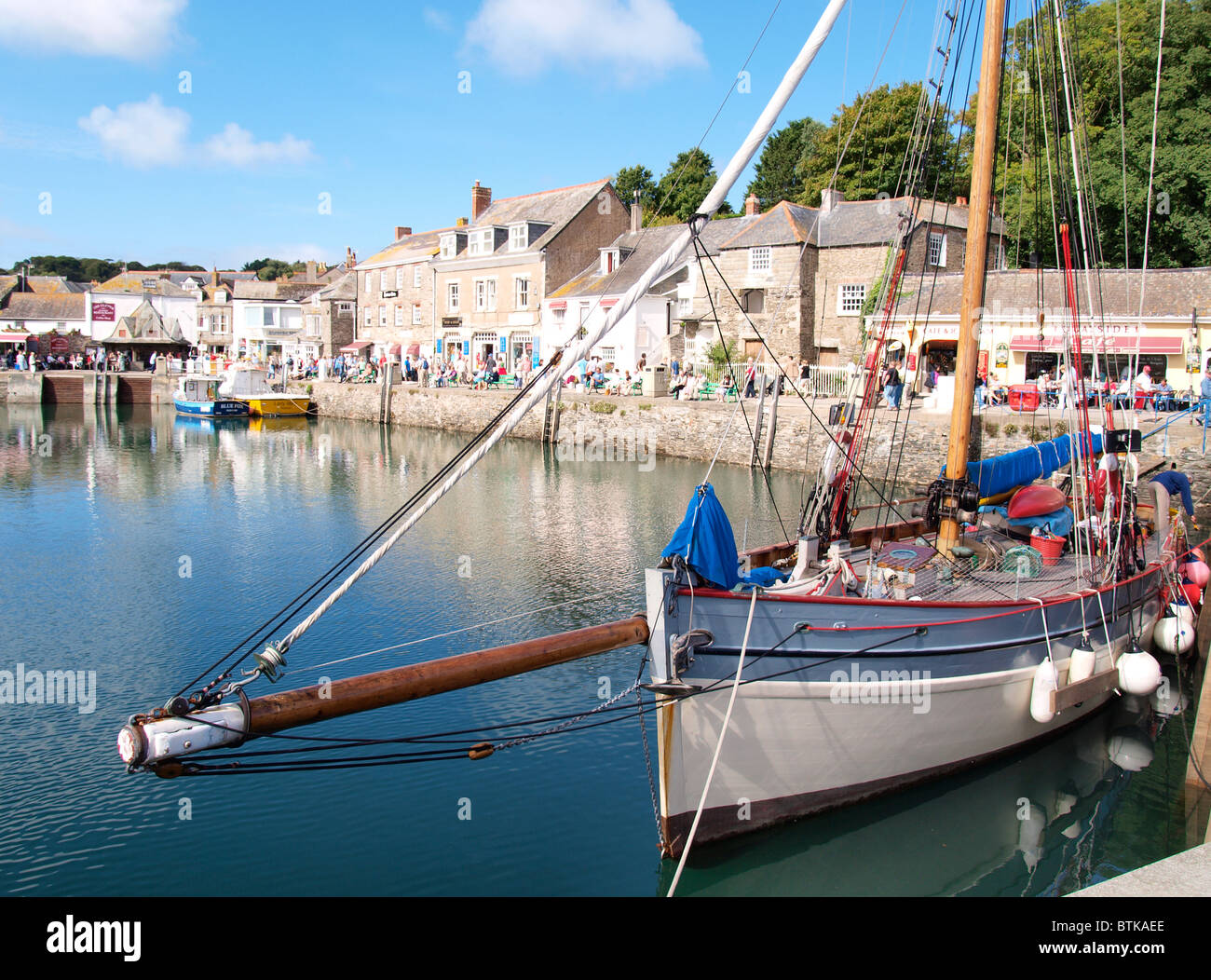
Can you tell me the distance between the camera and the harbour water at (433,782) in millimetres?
8016

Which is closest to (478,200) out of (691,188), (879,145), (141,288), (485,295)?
(485,295)

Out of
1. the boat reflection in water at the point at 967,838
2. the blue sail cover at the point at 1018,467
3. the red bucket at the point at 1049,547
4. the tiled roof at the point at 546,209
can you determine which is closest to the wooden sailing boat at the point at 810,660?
the boat reflection in water at the point at 967,838

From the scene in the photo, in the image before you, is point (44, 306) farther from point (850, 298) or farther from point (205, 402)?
point (850, 298)

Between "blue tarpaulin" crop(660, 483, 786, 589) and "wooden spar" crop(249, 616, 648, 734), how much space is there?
1.03 m

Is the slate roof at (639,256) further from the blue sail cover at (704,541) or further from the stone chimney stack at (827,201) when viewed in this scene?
the blue sail cover at (704,541)

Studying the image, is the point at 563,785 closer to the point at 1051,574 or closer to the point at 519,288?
the point at 1051,574

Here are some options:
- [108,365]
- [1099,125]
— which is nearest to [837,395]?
[1099,125]

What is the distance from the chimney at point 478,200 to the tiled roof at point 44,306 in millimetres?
44712

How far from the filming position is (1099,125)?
126 feet

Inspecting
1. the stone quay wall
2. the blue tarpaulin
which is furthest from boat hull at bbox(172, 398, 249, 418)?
the blue tarpaulin

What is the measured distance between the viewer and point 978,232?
9859 mm

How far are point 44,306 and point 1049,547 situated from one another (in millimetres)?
87523

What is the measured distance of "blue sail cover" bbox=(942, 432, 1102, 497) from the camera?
11.6 meters

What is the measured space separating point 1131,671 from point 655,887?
6.04 m
